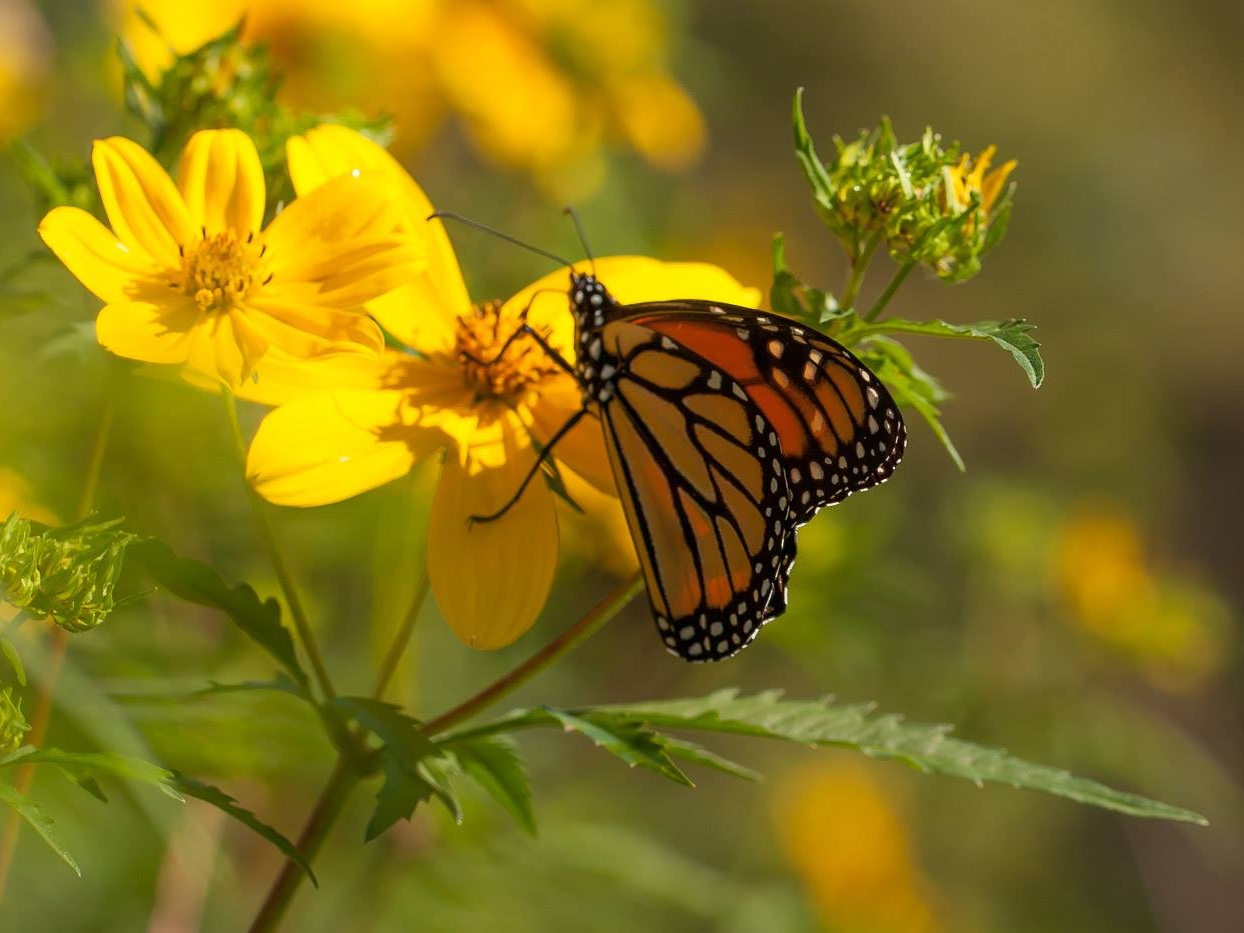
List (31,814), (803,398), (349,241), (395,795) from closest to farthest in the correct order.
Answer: (31,814), (395,795), (349,241), (803,398)

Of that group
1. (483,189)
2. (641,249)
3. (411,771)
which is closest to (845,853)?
(641,249)

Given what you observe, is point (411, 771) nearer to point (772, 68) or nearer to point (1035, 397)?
point (1035, 397)

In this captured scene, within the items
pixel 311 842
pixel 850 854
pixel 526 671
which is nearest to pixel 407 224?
pixel 526 671

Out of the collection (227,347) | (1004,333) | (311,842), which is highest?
(1004,333)

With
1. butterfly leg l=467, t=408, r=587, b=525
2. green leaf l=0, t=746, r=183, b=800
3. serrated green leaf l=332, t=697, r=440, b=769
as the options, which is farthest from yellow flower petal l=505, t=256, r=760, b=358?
green leaf l=0, t=746, r=183, b=800

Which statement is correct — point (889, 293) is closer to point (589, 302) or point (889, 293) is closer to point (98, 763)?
point (589, 302)

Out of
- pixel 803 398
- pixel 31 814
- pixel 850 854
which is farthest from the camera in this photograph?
pixel 850 854

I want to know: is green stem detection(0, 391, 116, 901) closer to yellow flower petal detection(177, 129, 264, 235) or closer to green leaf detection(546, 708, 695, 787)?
yellow flower petal detection(177, 129, 264, 235)
